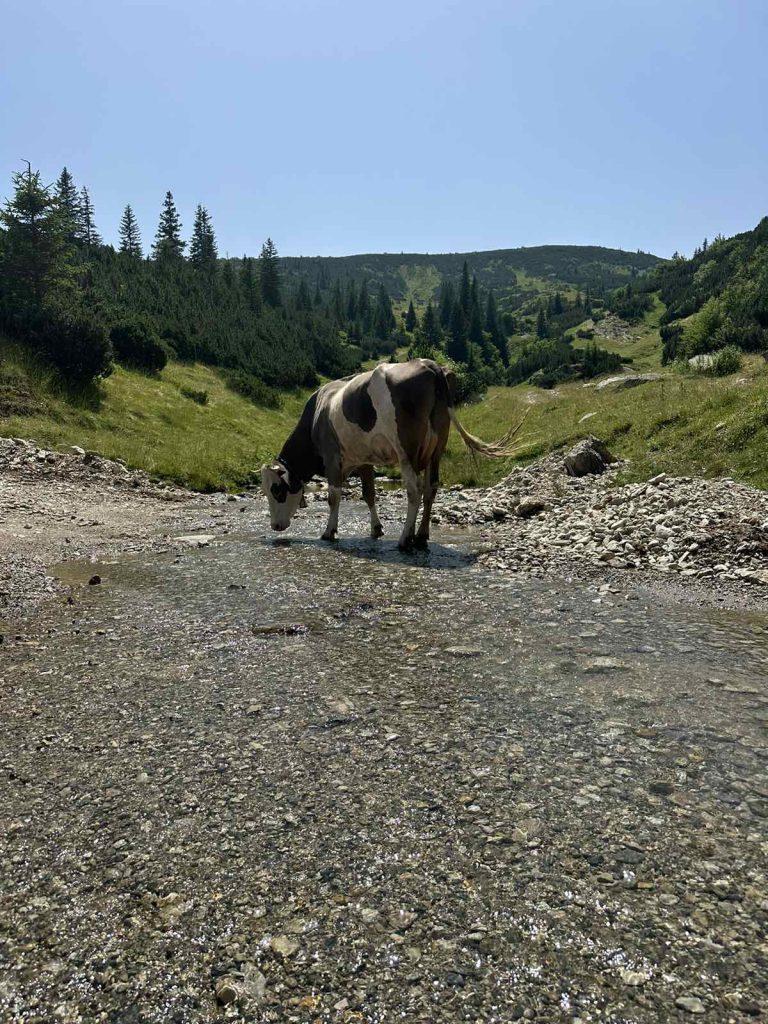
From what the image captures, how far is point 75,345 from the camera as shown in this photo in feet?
99.8

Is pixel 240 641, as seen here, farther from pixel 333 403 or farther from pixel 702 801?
pixel 333 403

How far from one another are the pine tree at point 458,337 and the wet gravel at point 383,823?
129 m

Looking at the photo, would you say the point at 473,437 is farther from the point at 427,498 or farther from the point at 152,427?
the point at 152,427

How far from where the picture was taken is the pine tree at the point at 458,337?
437ft

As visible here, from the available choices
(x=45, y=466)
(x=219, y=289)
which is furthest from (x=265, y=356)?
(x=45, y=466)

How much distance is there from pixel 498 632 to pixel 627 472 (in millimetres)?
11696

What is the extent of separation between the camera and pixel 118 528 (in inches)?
608

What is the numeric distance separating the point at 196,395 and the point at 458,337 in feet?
365

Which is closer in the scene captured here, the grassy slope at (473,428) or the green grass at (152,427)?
the grassy slope at (473,428)

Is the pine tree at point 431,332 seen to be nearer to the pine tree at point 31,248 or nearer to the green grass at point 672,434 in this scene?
the pine tree at point 31,248

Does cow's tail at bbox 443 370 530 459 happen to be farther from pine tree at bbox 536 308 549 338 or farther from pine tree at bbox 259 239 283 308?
pine tree at bbox 536 308 549 338

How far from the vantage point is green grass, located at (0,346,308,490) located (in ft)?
77.5

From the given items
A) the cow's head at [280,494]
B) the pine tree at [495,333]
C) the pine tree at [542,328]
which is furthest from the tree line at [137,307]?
the pine tree at [542,328]

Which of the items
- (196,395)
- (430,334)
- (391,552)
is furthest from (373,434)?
(430,334)
